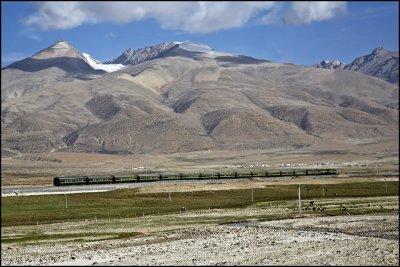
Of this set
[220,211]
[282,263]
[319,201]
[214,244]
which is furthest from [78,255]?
[319,201]

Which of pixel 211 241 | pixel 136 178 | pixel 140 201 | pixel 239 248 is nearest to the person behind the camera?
pixel 239 248

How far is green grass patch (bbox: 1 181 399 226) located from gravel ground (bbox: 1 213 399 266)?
23.7m

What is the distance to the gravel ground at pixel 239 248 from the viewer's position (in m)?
42.8

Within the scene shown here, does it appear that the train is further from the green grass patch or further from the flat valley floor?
the flat valley floor

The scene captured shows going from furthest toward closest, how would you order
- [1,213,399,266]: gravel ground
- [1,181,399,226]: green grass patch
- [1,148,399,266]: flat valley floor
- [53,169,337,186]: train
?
[53,169,337,186]: train < [1,181,399,226]: green grass patch < [1,148,399,266]: flat valley floor < [1,213,399,266]: gravel ground

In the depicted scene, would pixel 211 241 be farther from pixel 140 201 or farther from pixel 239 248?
pixel 140 201

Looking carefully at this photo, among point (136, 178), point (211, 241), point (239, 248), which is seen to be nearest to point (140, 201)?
point (136, 178)

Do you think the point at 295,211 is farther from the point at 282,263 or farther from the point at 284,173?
the point at 284,173

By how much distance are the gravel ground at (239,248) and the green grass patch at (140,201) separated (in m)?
23.7

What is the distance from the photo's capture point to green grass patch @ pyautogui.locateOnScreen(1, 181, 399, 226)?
81812 millimetres

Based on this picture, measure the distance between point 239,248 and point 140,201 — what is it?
5536 centimetres

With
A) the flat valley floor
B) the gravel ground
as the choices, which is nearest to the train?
the flat valley floor

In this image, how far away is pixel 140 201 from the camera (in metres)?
102

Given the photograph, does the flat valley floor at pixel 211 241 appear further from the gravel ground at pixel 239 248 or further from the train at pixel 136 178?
the train at pixel 136 178
